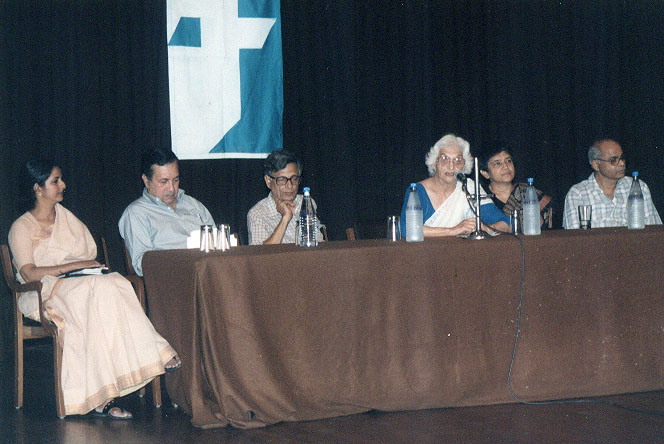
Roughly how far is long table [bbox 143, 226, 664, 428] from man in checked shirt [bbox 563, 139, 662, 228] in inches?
32.8

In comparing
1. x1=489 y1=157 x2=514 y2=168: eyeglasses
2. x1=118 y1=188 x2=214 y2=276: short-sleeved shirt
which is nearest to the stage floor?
x1=118 y1=188 x2=214 y2=276: short-sleeved shirt

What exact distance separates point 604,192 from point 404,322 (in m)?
1.73

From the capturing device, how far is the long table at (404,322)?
2.78 m

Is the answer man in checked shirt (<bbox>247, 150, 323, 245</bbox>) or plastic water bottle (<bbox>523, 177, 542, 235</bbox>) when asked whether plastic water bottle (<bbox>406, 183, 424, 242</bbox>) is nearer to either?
plastic water bottle (<bbox>523, 177, 542, 235</bbox>)

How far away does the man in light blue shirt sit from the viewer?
354 centimetres

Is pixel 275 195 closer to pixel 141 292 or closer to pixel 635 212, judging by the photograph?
pixel 141 292

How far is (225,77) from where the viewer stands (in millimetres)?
4672

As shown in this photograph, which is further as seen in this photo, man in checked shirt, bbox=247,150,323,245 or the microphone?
man in checked shirt, bbox=247,150,323,245

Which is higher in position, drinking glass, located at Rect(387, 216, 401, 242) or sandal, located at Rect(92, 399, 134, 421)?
drinking glass, located at Rect(387, 216, 401, 242)

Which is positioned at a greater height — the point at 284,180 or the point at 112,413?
the point at 284,180

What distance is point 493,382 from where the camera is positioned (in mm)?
3020

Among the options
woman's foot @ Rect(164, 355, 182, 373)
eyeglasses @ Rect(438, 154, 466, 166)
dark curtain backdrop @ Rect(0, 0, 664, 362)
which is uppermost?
dark curtain backdrop @ Rect(0, 0, 664, 362)

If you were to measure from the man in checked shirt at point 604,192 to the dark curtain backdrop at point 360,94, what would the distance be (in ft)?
1.47

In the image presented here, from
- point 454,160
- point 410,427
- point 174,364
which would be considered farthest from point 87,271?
point 454,160
